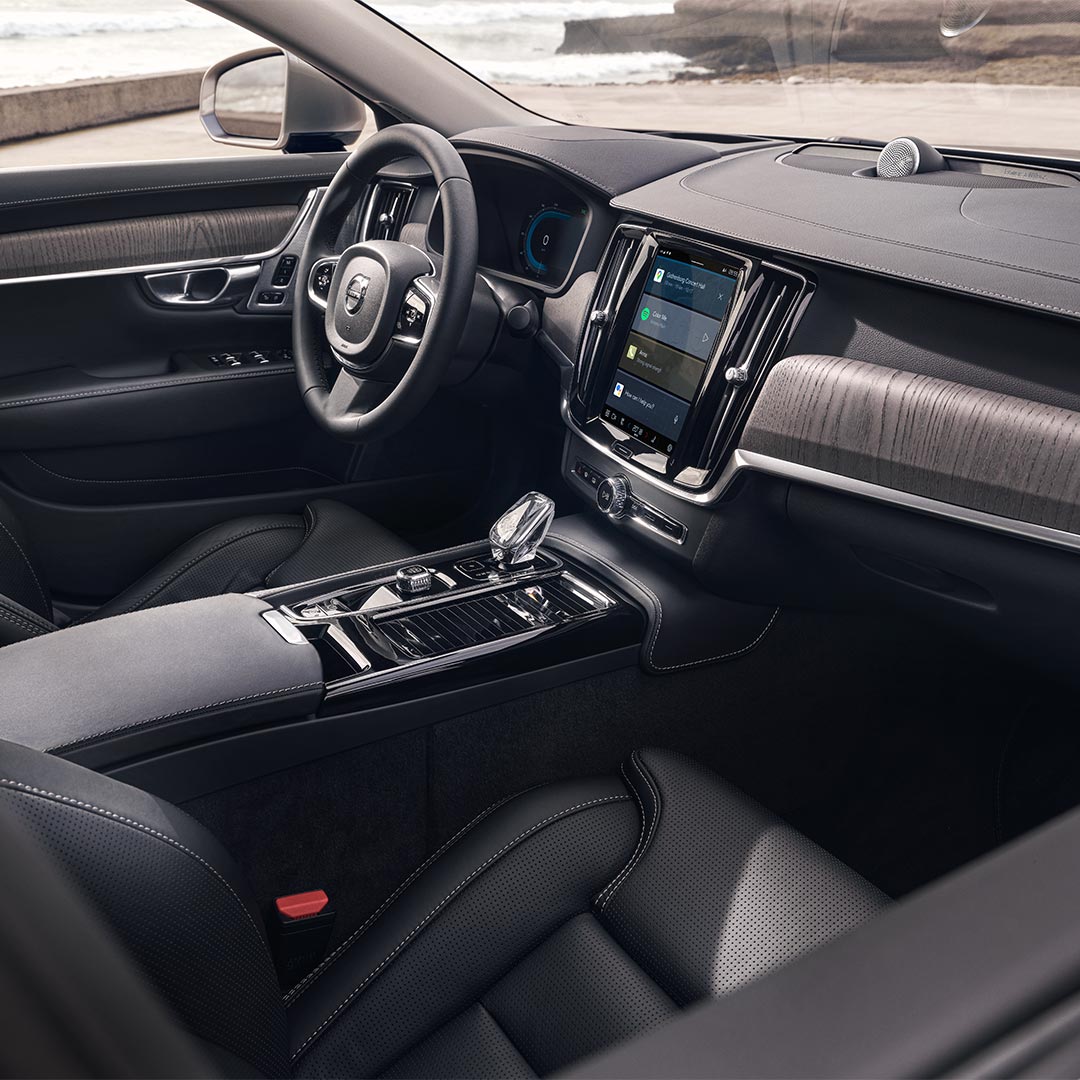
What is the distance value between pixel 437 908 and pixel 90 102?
6.54ft

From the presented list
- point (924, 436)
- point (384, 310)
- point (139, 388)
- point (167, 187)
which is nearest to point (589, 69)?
point (167, 187)

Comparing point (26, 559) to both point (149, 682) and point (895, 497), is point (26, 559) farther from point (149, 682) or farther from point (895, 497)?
point (895, 497)

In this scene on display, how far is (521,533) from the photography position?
1.61m

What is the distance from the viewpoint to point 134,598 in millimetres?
1866

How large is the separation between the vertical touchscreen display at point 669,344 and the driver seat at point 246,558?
0.47 metres

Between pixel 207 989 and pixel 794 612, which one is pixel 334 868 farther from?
pixel 794 612

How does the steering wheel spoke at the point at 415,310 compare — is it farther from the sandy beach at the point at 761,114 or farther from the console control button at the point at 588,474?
the sandy beach at the point at 761,114

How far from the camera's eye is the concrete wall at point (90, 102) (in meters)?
2.29

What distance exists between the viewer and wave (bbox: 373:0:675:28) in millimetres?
2072

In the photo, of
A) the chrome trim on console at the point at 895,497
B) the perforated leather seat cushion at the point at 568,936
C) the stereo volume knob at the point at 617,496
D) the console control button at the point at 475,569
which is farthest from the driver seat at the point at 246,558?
the perforated leather seat cushion at the point at 568,936

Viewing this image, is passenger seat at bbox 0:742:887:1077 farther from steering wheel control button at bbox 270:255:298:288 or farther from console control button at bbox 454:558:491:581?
steering wheel control button at bbox 270:255:298:288

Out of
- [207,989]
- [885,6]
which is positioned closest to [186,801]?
[207,989]

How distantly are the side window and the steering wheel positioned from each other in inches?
16.7

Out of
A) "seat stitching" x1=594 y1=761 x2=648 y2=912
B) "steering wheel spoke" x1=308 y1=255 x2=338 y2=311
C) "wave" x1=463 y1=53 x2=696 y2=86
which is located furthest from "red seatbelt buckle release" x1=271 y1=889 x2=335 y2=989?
"wave" x1=463 y1=53 x2=696 y2=86
